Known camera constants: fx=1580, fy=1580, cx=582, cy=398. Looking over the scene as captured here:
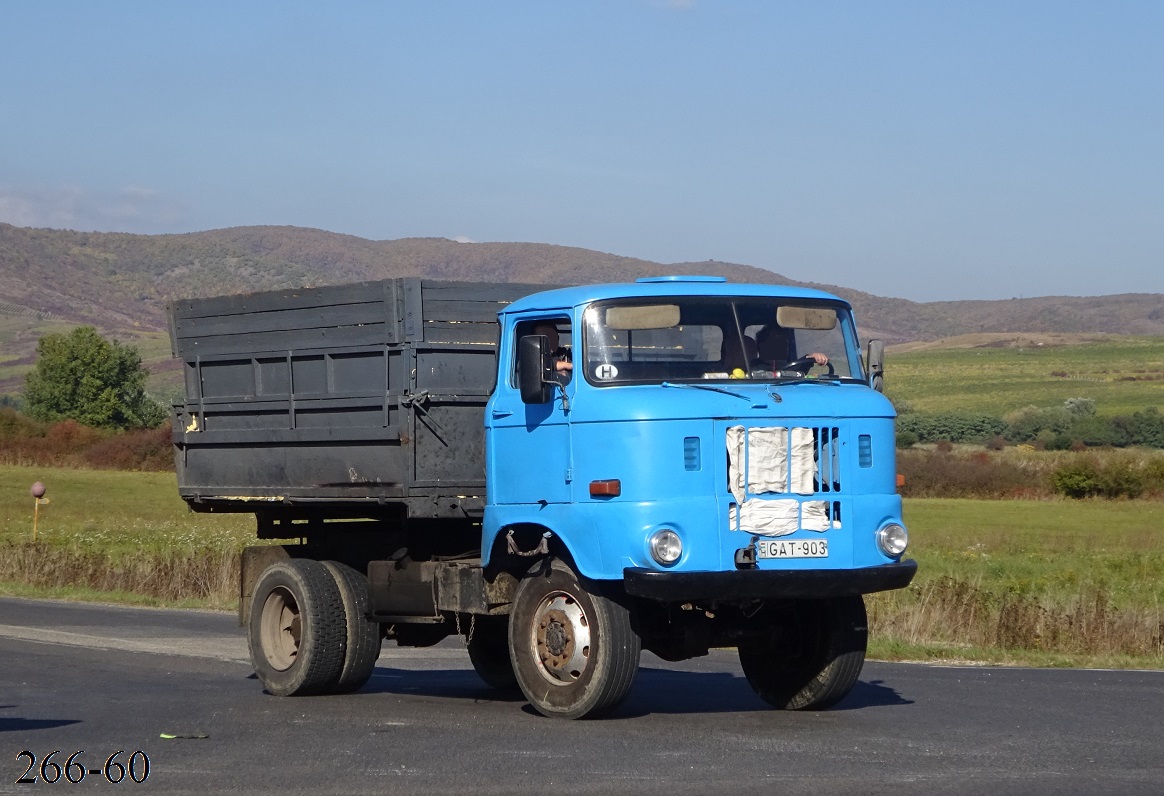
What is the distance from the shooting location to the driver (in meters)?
9.97

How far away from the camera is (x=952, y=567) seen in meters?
32.2

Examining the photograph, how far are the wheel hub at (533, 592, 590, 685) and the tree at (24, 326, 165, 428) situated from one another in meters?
104

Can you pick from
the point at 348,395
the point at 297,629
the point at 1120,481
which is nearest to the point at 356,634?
the point at 297,629

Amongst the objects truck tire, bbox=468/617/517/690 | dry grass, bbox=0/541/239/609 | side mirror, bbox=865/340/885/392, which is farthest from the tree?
side mirror, bbox=865/340/885/392

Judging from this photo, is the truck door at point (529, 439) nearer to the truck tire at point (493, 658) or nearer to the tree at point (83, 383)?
the truck tire at point (493, 658)

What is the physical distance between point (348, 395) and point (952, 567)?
76.1 feet

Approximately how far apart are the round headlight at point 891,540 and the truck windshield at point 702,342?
105 cm

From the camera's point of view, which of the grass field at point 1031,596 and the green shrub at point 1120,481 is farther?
the green shrub at point 1120,481

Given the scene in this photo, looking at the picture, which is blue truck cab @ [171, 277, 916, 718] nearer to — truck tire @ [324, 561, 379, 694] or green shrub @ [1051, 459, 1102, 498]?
truck tire @ [324, 561, 379, 694]

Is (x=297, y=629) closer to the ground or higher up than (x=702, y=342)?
closer to the ground

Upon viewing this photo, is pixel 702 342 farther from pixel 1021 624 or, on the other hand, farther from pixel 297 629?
pixel 1021 624

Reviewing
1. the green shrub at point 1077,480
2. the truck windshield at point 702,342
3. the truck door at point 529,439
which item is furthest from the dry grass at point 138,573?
the green shrub at point 1077,480

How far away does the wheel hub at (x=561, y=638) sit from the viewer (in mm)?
9625

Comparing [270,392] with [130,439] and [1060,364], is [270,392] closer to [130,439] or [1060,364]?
[130,439]
